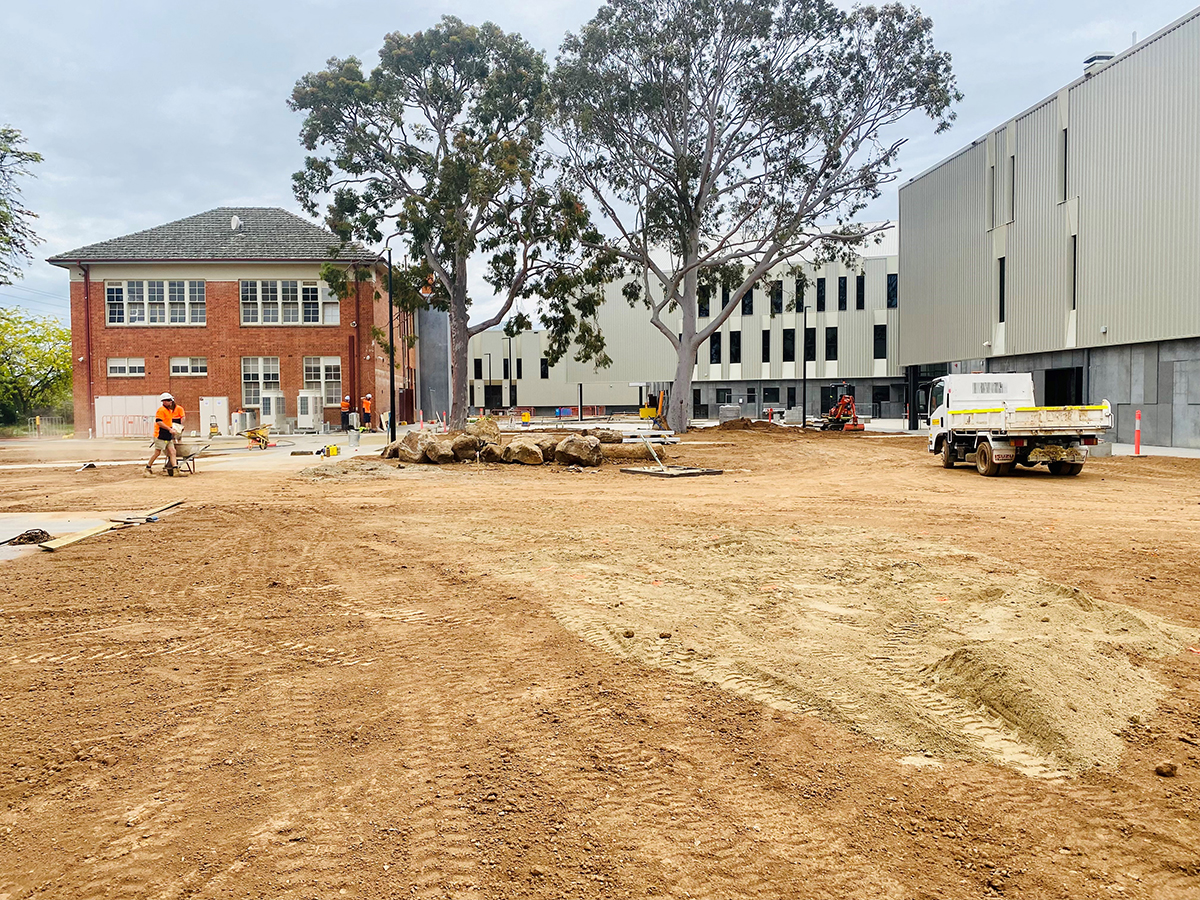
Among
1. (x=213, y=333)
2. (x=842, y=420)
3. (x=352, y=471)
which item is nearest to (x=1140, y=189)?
(x=842, y=420)

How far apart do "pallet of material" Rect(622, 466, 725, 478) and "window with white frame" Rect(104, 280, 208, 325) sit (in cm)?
3671

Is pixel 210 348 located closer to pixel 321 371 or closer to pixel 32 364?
pixel 321 371

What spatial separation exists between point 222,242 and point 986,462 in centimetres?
4495

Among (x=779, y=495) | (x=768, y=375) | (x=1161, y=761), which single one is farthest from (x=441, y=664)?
(x=768, y=375)

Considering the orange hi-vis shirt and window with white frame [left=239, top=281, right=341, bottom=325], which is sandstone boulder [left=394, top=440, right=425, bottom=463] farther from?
window with white frame [left=239, top=281, right=341, bottom=325]

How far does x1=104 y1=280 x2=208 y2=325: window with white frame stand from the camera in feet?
157

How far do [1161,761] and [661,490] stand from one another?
516 inches

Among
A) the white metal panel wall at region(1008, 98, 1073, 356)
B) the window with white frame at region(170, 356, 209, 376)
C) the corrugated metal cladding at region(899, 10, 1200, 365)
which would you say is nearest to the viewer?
the corrugated metal cladding at region(899, 10, 1200, 365)

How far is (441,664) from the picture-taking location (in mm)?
5613

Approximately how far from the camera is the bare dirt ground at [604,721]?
3225 millimetres

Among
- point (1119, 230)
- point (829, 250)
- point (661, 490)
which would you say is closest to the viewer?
point (661, 490)

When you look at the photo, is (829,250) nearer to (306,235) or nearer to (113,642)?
(306,235)

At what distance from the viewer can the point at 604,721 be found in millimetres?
4594

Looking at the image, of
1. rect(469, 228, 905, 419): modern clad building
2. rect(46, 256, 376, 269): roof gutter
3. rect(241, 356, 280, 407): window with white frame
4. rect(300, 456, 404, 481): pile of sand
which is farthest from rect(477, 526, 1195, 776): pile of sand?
rect(469, 228, 905, 419): modern clad building
